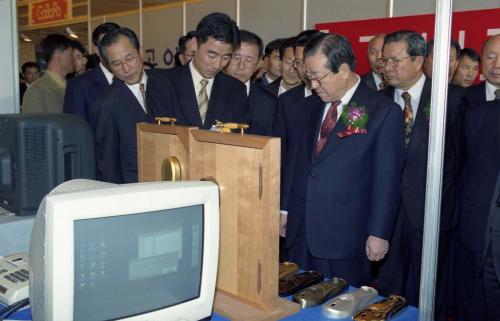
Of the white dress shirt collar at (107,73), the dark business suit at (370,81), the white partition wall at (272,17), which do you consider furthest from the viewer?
the white partition wall at (272,17)

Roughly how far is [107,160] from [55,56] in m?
1.71

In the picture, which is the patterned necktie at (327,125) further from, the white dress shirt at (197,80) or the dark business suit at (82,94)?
the dark business suit at (82,94)

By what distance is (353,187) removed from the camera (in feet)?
7.08

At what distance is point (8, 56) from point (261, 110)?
1344 millimetres

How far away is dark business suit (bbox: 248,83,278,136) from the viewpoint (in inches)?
116

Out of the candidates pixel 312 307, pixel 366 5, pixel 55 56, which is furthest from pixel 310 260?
pixel 366 5

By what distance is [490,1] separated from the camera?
3.83 m

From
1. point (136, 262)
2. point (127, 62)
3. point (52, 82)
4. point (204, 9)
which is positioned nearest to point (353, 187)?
point (136, 262)

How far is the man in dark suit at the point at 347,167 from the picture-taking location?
6.99 ft

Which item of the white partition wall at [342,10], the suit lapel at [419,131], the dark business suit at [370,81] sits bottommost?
the suit lapel at [419,131]

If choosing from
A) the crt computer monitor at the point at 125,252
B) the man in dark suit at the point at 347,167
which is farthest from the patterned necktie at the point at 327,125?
the crt computer monitor at the point at 125,252

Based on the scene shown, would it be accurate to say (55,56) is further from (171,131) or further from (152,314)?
(152,314)

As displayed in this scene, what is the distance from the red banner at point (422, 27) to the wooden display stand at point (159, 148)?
2700 mm

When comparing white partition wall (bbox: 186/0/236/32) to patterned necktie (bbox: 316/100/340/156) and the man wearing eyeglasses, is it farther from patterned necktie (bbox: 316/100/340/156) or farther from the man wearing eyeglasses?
patterned necktie (bbox: 316/100/340/156)
